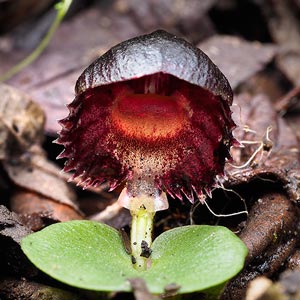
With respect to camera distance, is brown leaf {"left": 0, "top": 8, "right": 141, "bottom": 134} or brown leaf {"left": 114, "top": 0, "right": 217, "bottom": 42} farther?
brown leaf {"left": 114, "top": 0, "right": 217, "bottom": 42}

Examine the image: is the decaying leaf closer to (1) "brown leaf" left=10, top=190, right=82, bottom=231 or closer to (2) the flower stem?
(2) the flower stem

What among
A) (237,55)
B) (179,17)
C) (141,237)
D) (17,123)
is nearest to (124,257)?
(141,237)

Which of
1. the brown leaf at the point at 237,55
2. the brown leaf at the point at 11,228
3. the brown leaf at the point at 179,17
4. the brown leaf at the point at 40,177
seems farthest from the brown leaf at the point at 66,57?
the brown leaf at the point at 11,228

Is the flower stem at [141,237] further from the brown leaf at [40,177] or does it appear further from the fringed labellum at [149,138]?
the brown leaf at [40,177]

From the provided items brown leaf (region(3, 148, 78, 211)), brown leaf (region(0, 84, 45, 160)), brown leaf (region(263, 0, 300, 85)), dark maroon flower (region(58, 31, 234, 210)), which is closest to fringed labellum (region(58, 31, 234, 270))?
dark maroon flower (region(58, 31, 234, 210))

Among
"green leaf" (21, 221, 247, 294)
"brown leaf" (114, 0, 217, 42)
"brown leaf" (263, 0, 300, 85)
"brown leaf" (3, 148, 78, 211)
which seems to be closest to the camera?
"green leaf" (21, 221, 247, 294)

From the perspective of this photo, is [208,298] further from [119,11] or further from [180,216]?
[119,11]
